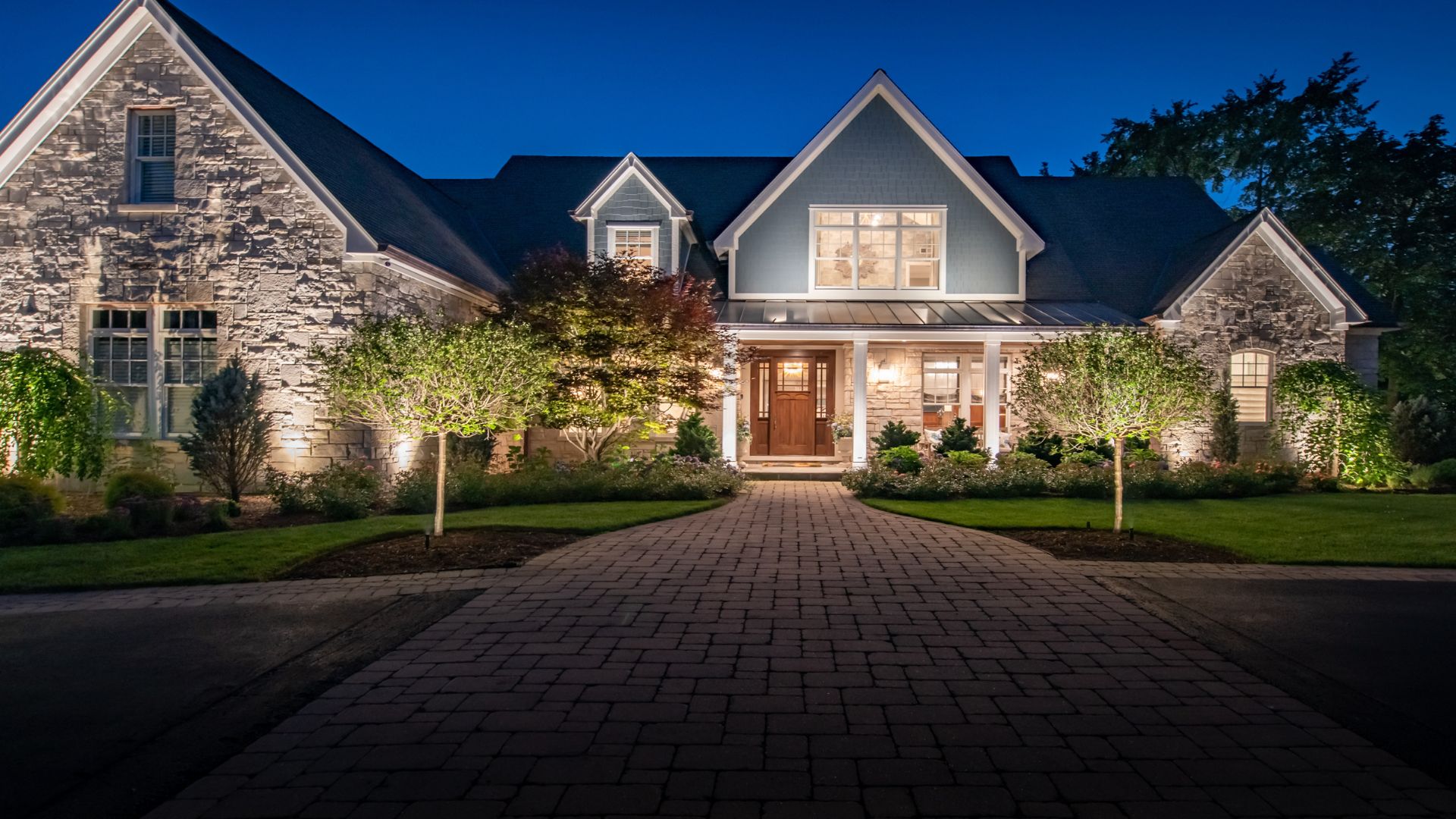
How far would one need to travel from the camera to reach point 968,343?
1909 centimetres

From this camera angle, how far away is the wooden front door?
19.3 metres

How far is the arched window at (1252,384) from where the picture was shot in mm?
17438

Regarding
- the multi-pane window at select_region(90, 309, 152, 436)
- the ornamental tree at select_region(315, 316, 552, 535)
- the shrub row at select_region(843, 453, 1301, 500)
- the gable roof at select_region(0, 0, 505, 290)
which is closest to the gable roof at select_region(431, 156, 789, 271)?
the gable roof at select_region(0, 0, 505, 290)

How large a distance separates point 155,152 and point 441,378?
31.5 feet

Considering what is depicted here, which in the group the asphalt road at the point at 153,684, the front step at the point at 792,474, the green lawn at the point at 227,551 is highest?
the front step at the point at 792,474

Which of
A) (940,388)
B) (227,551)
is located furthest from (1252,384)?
(227,551)

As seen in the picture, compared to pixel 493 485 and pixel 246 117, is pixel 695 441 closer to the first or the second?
pixel 493 485

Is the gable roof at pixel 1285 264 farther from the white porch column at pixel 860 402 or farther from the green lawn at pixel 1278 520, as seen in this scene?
the white porch column at pixel 860 402

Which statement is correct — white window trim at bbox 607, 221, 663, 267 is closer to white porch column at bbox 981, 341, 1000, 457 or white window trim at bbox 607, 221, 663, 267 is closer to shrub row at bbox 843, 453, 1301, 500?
shrub row at bbox 843, 453, 1301, 500

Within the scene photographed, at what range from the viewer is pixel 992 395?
54.4ft

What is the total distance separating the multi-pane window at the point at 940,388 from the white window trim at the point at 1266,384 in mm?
5724

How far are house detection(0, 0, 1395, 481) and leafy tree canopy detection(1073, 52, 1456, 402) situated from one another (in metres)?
6.76

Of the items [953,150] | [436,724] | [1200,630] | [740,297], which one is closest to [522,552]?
[436,724]

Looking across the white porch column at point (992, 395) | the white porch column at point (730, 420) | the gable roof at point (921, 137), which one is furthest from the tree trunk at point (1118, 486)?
the gable roof at point (921, 137)
